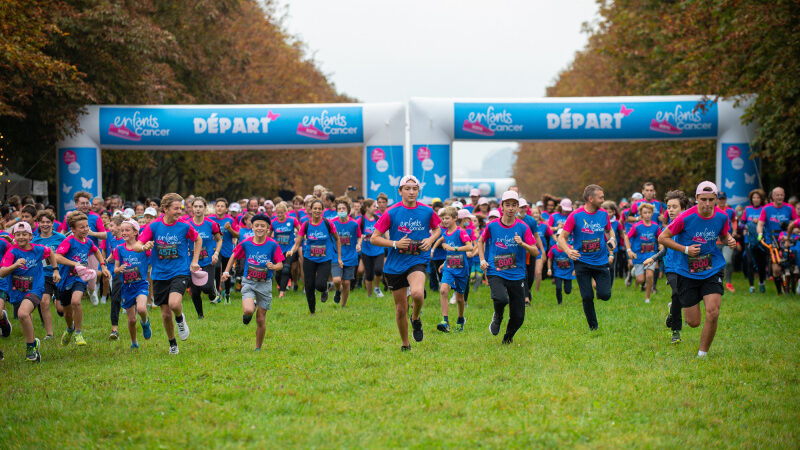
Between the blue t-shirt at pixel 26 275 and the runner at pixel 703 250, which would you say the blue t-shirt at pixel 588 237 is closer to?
the runner at pixel 703 250

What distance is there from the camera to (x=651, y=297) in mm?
15898

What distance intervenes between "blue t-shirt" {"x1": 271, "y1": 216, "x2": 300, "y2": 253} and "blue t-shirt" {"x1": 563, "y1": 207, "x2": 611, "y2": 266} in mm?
7154

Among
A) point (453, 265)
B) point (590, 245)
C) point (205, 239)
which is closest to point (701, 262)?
point (590, 245)

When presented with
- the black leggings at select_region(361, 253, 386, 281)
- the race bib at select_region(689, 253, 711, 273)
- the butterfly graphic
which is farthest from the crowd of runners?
the butterfly graphic

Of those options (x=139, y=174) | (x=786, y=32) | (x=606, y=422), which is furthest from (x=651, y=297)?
(x=139, y=174)

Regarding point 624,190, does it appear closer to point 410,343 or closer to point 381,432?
point 410,343

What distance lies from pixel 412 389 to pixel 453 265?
16.1 feet

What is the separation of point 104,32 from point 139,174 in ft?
49.2

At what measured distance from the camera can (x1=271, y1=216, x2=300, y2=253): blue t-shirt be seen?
1669cm

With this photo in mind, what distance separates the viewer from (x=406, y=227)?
9516mm

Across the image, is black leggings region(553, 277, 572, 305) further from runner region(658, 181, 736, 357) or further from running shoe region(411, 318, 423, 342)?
runner region(658, 181, 736, 357)

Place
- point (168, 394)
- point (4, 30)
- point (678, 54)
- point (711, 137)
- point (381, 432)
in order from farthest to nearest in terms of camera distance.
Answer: point (678, 54), point (711, 137), point (4, 30), point (168, 394), point (381, 432)

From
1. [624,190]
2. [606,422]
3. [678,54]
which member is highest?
[678,54]

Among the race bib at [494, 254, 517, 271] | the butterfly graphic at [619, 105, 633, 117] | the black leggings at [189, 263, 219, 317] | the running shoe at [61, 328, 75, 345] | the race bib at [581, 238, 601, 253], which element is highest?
the butterfly graphic at [619, 105, 633, 117]
